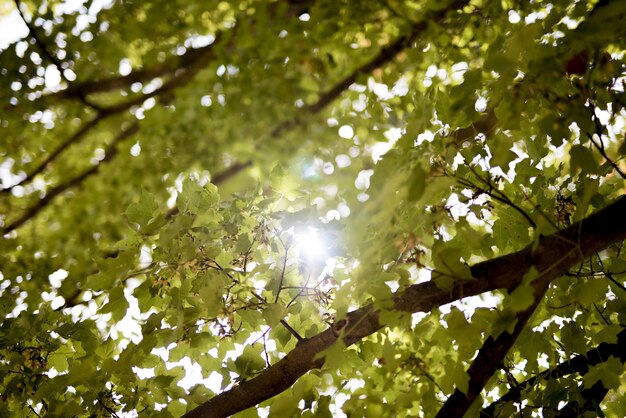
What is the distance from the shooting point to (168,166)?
3828mm

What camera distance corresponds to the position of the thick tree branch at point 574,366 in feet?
4.86

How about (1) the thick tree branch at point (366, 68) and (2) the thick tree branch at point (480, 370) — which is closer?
(2) the thick tree branch at point (480, 370)

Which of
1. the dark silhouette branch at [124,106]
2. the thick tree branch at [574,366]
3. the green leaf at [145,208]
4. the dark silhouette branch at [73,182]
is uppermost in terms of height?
the dark silhouette branch at [124,106]

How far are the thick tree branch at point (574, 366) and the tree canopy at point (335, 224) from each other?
1cm

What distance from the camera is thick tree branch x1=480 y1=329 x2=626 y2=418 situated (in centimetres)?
148

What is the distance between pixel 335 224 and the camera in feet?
4.52

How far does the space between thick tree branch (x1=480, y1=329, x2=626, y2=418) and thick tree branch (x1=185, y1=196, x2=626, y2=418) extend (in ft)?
1.78

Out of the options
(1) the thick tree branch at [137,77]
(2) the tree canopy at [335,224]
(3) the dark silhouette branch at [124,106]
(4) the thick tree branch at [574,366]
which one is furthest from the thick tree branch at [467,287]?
(3) the dark silhouette branch at [124,106]

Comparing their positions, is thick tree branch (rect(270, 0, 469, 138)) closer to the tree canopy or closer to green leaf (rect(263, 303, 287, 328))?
the tree canopy

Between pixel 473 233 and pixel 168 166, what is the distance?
326 centimetres

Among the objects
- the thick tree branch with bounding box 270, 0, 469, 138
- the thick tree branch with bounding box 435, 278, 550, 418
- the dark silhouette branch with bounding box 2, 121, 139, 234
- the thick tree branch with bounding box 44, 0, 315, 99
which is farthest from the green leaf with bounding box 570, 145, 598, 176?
the dark silhouette branch with bounding box 2, 121, 139, 234

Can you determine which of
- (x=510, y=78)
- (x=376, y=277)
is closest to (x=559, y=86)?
(x=510, y=78)

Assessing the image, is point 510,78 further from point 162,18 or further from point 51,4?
point 51,4

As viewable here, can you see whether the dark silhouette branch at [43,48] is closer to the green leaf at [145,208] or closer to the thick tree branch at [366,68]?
the thick tree branch at [366,68]
